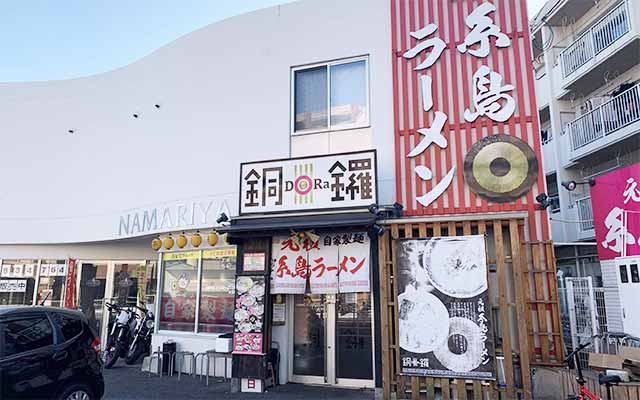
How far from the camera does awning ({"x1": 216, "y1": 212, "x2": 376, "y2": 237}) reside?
23.2 ft

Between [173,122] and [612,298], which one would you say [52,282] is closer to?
[173,122]

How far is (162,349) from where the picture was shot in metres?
9.41

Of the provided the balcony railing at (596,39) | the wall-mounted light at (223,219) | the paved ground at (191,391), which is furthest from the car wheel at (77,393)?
the balcony railing at (596,39)

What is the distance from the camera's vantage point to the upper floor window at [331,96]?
8422mm

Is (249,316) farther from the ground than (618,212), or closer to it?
closer to it

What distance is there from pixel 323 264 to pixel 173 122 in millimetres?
5093

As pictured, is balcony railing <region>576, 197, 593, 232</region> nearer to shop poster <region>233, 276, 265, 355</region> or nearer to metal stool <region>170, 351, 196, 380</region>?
shop poster <region>233, 276, 265, 355</region>

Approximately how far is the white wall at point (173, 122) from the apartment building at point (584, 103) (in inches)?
264

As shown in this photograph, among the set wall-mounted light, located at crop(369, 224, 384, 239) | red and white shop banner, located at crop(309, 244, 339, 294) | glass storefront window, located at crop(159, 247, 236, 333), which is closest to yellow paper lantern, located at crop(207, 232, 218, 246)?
glass storefront window, located at crop(159, 247, 236, 333)

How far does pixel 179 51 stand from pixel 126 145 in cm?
272

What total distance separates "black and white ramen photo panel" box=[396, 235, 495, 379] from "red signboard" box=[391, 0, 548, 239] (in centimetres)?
85

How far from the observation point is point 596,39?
13.1 metres

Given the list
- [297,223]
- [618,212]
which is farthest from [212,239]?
[618,212]

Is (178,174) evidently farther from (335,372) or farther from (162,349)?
(335,372)
